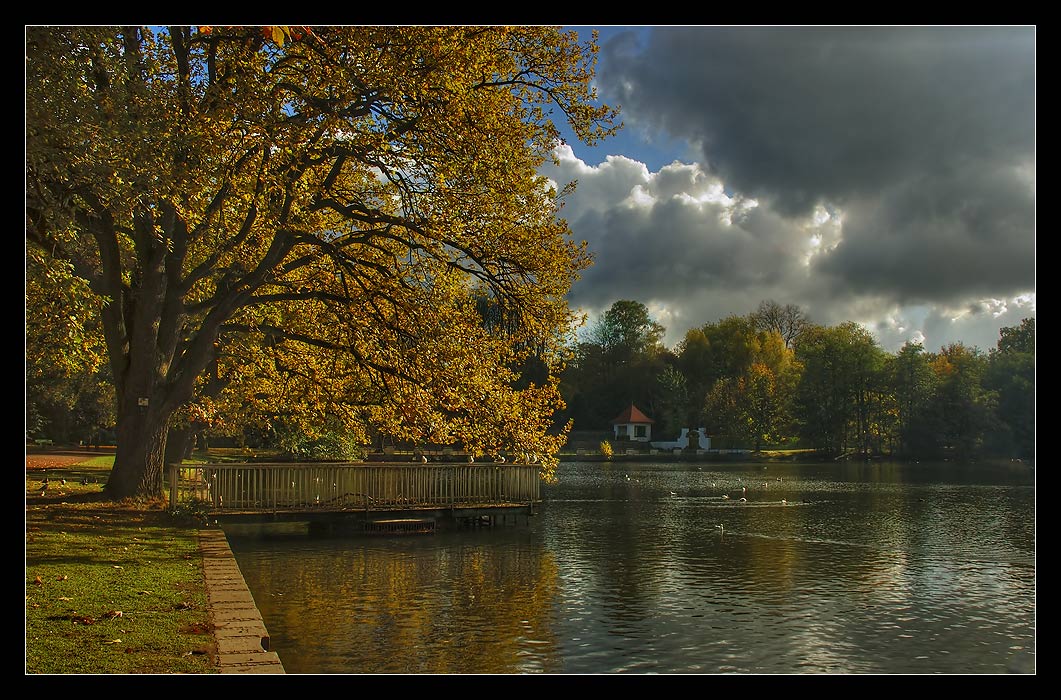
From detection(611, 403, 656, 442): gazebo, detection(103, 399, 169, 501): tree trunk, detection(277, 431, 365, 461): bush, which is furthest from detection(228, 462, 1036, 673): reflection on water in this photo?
detection(611, 403, 656, 442): gazebo

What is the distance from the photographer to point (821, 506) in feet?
110

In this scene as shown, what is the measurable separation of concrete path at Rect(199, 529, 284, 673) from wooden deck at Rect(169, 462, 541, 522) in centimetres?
667

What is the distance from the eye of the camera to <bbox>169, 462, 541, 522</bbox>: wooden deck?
2122 cm

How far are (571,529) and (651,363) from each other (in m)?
80.5

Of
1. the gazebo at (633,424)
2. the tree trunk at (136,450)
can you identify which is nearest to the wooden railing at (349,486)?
the tree trunk at (136,450)

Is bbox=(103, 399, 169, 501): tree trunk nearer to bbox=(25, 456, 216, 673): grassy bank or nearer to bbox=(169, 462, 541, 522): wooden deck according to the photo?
bbox=(25, 456, 216, 673): grassy bank

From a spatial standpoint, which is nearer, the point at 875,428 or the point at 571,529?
the point at 571,529

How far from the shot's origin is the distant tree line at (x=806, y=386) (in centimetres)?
7562

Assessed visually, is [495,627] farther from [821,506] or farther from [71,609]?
[821,506]

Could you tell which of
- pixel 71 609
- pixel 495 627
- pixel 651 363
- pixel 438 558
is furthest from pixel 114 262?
pixel 651 363

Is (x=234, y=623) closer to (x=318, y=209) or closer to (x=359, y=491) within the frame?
(x=318, y=209)

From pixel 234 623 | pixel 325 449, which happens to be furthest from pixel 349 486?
pixel 325 449

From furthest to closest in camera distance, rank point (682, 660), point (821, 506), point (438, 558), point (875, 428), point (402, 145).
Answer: point (875, 428) < point (821, 506) < point (438, 558) < point (402, 145) < point (682, 660)

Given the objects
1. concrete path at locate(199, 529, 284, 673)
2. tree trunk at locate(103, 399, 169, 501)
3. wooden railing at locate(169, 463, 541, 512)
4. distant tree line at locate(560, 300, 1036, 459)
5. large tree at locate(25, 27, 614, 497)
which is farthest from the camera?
distant tree line at locate(560, 300, 1036, 459)
